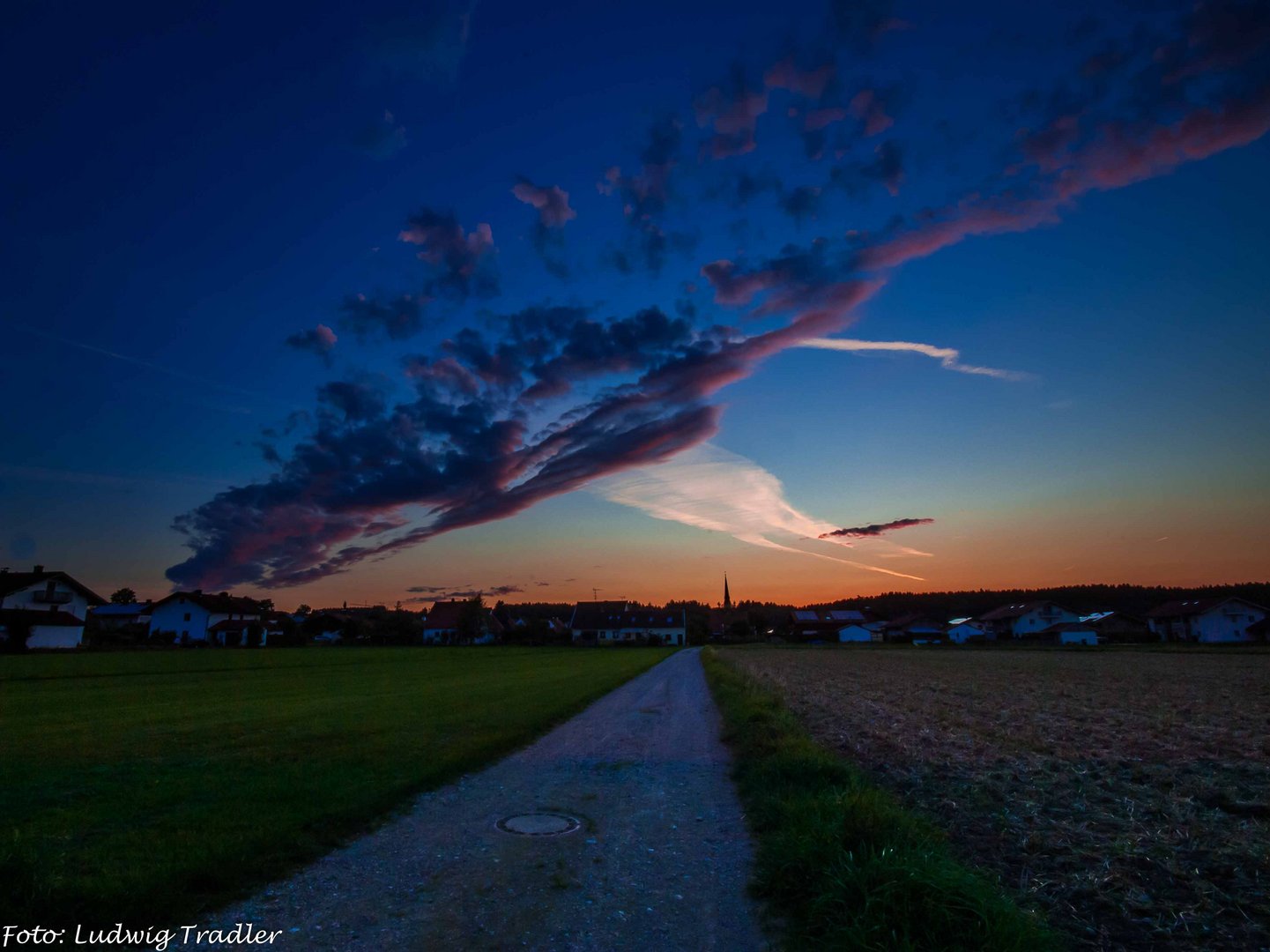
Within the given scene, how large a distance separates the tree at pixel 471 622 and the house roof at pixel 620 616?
85.1ft

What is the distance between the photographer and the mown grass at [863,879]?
4.67 metres

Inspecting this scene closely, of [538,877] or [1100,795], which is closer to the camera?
[538,877]

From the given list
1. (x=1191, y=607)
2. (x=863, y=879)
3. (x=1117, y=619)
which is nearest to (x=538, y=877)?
(x=863, y=879)

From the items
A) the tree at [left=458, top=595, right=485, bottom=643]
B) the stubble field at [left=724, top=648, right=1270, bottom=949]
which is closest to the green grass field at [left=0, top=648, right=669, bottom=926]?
the stubble field at [left=724, top=648, right=1270, bottom=949]

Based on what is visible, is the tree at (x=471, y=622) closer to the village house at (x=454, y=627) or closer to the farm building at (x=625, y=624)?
the village house at (x=454, y=627)

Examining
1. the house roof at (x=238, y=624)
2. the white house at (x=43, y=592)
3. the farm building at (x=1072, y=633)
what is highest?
the white house at (x=43, y=592)

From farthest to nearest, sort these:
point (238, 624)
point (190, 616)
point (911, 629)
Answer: point (911, 629) → point (238, 624) → point (190, 616)

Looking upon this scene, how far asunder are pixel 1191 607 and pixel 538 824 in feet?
394

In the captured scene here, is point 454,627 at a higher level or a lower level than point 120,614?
lower

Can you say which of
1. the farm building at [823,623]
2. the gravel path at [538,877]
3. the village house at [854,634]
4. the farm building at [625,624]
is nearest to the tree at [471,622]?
the farm building at [625,624]

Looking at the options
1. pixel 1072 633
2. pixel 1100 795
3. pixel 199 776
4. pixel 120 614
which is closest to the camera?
pixel 1100 795

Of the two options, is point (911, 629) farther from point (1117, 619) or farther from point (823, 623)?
point (1117, 619)

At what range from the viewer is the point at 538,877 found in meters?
6.72

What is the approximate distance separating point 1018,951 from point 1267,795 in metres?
8.85
